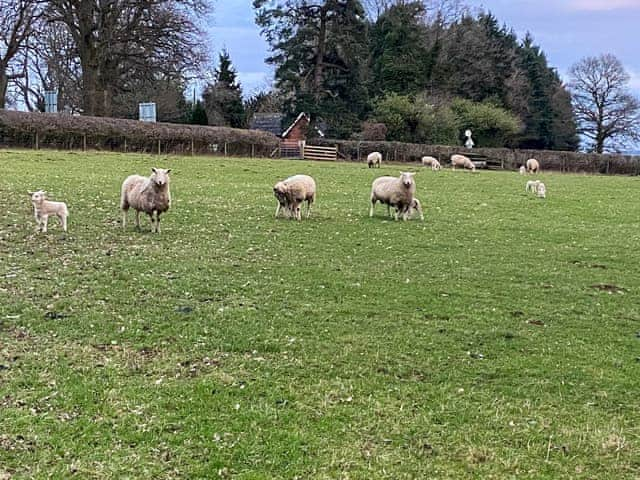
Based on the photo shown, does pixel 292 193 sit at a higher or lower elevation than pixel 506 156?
lower

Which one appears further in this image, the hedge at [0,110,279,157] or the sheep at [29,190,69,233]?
the hedge at [0,110,279,157]

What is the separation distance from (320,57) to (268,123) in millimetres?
8114

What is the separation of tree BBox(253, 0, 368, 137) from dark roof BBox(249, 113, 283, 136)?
127 cm

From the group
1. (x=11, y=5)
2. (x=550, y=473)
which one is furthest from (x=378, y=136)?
(x=550, y=473)

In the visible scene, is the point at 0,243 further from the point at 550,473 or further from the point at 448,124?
the point at 448,124

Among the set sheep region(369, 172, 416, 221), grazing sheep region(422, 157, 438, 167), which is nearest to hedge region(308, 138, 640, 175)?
grazing sheep region(422, 157, 438, 167)

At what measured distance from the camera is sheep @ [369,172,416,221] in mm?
16906

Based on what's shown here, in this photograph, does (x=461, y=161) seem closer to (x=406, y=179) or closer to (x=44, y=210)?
(x=406, y=179)

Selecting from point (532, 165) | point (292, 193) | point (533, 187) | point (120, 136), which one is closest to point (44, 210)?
point (292, 193)

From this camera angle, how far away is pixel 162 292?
28.8 feet

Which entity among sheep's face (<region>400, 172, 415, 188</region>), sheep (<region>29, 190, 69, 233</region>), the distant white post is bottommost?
sheep (<region>29, 190, 69, 233</region>)

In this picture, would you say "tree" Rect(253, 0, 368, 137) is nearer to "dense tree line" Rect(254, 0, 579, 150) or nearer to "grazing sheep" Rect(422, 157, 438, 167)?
"dense tree line" Rect(254, 0, 579, 150)

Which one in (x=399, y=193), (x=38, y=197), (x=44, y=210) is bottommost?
(x=44, y=210)

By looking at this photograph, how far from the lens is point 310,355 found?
6625 millimetres
